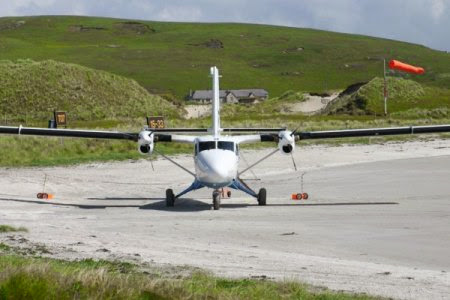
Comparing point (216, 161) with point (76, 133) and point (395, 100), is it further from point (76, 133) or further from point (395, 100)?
point (395, 100)

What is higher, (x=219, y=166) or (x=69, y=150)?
(x=69, y=150)

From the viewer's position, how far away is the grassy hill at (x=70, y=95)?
79438 millimetres

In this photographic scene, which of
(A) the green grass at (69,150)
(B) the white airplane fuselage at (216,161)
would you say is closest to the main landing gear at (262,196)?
(B) the white airplane fuselage at (216,161)

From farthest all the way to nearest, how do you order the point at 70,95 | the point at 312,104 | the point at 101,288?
1. the point at 312,104
2. the point at 70,95
3. the point at 101,288

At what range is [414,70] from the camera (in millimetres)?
23797

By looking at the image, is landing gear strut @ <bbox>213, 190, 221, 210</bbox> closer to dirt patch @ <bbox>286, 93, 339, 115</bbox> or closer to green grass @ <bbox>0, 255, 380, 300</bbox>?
green grass @ <bbox>0, 255, 380, 300</bbox>

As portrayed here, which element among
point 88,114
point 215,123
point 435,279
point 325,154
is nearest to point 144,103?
point 88,114

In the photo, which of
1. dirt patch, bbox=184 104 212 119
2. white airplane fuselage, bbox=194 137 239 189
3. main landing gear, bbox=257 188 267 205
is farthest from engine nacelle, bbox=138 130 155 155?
dirt patch, bbox=184 104 212 119

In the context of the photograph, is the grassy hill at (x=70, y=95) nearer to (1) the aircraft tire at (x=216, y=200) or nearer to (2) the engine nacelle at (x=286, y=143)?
(2) the engine nacelle at (x=286, y=143)

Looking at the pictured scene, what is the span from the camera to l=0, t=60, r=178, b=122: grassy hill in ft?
261

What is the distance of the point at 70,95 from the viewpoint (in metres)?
82.5

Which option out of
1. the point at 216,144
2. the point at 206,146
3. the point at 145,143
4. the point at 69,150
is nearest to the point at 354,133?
the point at 216,144

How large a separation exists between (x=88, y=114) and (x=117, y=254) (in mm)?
62111

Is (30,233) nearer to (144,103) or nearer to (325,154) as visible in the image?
(325,154)
